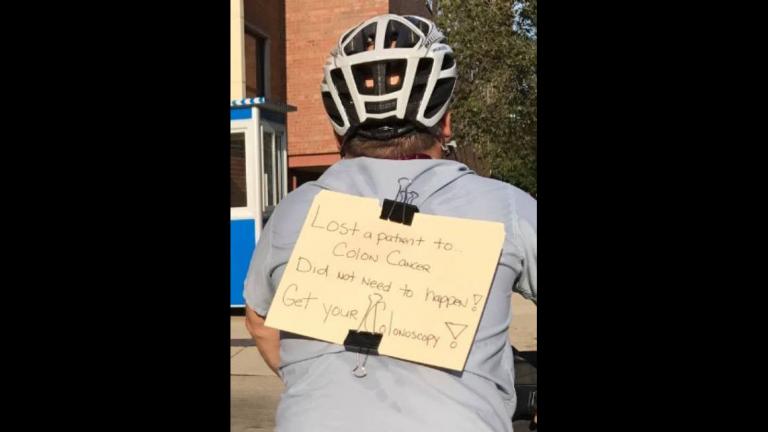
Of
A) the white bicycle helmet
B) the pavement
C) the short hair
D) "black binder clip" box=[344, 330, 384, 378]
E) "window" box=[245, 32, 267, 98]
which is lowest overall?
the pavement

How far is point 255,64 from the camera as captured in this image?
51.7 feet

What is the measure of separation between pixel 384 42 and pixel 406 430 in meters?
0.93

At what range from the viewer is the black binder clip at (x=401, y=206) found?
1407mm

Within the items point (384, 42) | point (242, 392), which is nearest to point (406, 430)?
point (384, 42)

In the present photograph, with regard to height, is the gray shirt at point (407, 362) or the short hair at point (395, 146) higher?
the short hair at point (395, 146)

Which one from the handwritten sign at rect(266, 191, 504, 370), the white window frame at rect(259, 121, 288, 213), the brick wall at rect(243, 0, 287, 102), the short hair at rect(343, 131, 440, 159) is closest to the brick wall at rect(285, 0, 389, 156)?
the brick wall at rect(243, 0, 287, 102)

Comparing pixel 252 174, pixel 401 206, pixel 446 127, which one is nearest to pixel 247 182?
pixel 252 174

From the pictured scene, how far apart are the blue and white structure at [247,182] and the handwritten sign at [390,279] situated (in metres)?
7.49

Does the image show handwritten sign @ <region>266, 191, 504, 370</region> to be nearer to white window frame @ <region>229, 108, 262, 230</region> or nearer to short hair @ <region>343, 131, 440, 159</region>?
short hair @ <region>343, 131, 440, 159</region>

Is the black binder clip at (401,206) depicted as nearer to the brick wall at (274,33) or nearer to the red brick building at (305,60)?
the brick wall at (274,33)

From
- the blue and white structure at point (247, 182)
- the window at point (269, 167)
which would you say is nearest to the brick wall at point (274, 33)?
the window at point (269, 167)

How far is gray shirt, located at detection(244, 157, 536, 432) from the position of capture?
1.31 metres

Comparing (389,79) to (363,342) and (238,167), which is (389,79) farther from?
(238,167)

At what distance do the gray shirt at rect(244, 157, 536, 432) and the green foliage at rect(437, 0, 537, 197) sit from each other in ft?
22.8
